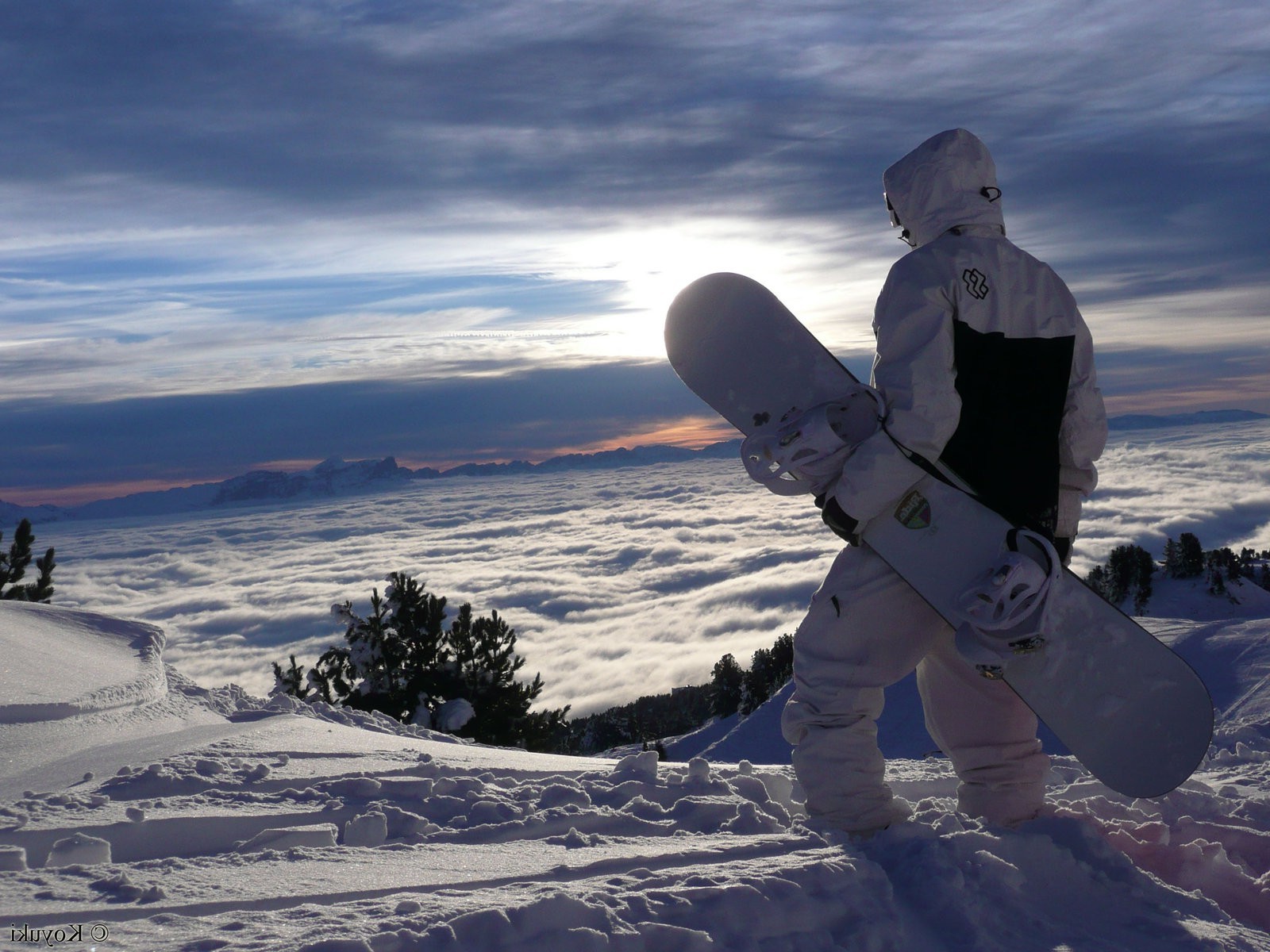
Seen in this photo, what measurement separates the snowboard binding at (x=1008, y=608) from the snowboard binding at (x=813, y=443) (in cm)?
80

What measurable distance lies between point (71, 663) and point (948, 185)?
23.6ft

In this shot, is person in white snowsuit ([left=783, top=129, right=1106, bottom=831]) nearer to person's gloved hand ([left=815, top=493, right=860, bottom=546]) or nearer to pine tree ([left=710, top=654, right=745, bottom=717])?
person's gloved hand ([left=815, top=493, right=860, bottom=546])

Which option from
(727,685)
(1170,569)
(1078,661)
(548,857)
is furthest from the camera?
(727,685)

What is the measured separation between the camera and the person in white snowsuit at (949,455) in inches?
150

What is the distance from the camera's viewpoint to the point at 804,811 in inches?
175

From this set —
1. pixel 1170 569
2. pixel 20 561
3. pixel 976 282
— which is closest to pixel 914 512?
pixel 976 282

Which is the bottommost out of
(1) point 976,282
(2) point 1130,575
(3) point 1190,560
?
(2) point 1130,575

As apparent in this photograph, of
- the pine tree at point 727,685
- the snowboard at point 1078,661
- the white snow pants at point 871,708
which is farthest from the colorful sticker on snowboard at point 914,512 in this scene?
the pine tree at point 727,685

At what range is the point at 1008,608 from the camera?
3.63 meters

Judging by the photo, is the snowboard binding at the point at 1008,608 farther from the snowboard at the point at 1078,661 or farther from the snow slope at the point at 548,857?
the snow slope at the point at 548,857

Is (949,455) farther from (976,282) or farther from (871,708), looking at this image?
(871,708)

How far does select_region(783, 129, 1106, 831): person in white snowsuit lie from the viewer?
12.5 ft

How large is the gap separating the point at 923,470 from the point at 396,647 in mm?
18305

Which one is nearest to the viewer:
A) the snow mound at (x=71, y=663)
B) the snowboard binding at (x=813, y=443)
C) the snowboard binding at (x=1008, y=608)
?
the snowboard binding at (x=1008, y=608)
